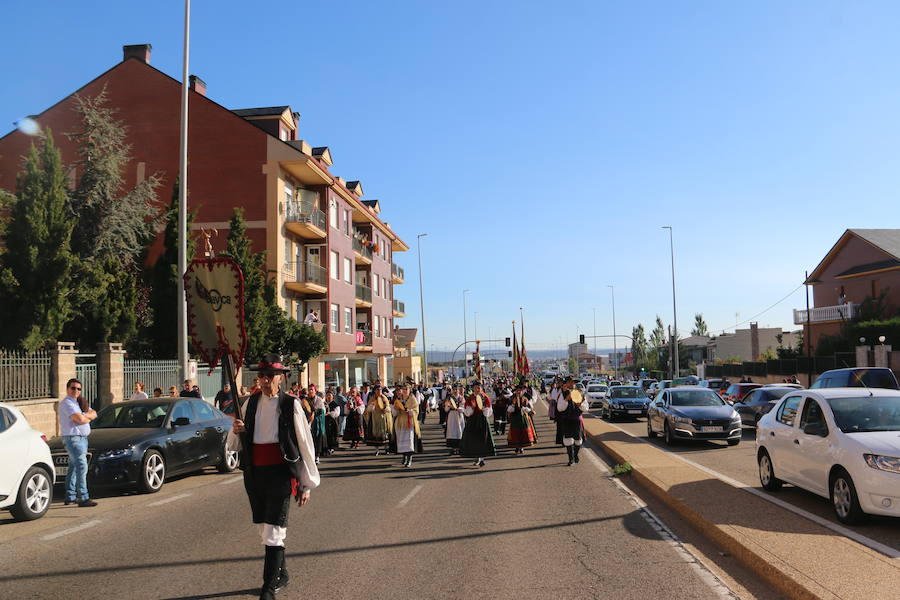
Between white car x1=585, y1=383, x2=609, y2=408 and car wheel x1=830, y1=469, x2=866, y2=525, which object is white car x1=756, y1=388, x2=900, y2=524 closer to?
car wheel x1=830, y1=469, x2=866, y2=525

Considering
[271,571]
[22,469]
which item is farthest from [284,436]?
[22,469]

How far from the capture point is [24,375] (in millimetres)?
16797

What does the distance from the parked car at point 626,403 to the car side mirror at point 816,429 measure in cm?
2115

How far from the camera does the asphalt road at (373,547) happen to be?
19.6 feet

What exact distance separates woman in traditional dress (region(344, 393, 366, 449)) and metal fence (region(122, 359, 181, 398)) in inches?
203

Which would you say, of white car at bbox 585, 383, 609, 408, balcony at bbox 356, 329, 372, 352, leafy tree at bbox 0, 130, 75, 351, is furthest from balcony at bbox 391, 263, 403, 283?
leafy tree at bbox 0, 130, 75, 351

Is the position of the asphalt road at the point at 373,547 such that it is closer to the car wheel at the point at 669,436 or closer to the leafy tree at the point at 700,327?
the car wheel at the point at 669,436

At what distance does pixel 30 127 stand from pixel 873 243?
1880 inches

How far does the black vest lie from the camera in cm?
572

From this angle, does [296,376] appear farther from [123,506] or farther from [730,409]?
[123,506]

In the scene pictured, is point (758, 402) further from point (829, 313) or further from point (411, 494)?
point (829, 313)

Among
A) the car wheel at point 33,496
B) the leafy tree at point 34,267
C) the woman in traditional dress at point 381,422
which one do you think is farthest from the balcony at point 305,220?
the car wheel at point 33,496

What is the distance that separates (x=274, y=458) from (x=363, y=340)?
4143 cm

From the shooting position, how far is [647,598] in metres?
5.62
